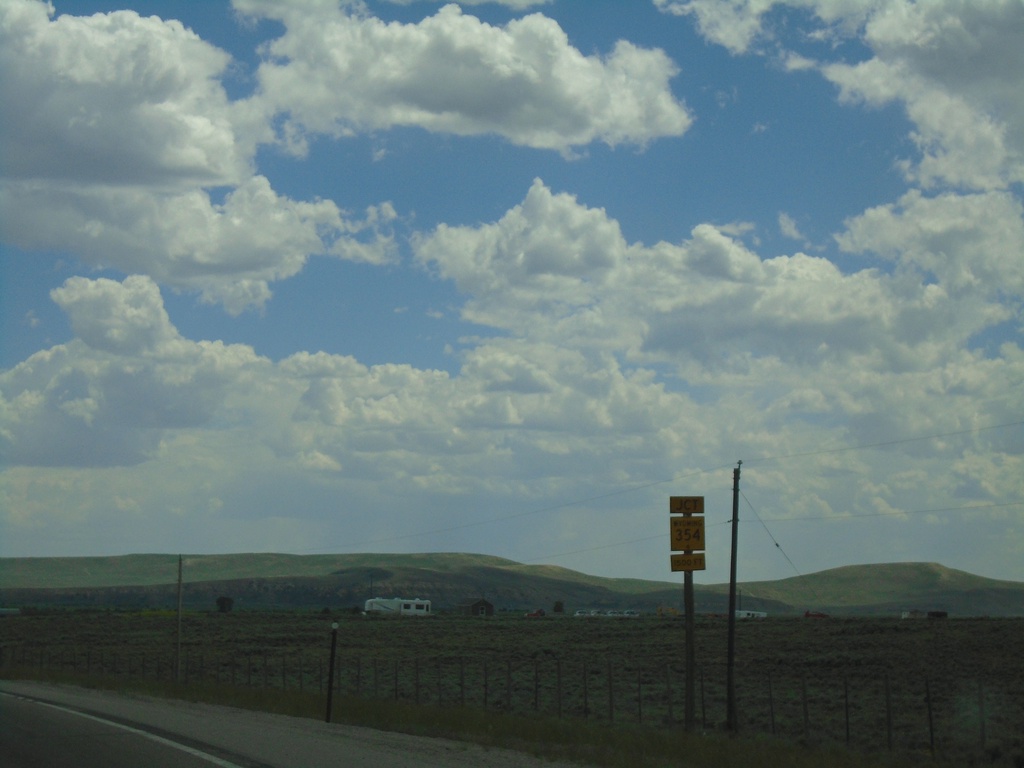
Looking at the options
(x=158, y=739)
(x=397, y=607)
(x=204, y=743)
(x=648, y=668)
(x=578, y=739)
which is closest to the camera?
(x=204, y=743)

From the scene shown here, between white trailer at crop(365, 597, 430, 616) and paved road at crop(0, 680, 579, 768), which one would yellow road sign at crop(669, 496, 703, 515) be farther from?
white trailer at crop(365, 597, 430, 616)

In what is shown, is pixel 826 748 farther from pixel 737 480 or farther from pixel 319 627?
pixel 319 627

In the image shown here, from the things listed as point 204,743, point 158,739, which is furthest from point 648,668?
point 204,743

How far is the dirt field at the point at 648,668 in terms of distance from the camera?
113 feet

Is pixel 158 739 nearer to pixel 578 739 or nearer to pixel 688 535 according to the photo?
pixel 578 739

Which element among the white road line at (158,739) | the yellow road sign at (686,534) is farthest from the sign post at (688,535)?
the white road line at (158,739)

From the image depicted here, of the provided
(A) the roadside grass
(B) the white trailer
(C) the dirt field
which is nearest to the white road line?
(A) the roadside grass

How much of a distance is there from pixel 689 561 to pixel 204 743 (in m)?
15.4

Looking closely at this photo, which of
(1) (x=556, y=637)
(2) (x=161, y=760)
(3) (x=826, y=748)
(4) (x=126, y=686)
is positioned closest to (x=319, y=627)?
(1) (x=556, y=637)

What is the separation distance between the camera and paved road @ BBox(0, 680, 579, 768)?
16.9 m

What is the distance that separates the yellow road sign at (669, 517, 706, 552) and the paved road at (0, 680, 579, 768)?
1068cm

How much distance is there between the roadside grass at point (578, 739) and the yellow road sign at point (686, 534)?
16.4 feet

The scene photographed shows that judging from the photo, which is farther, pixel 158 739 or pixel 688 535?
pixel 688 535

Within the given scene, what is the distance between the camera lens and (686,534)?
101ft
